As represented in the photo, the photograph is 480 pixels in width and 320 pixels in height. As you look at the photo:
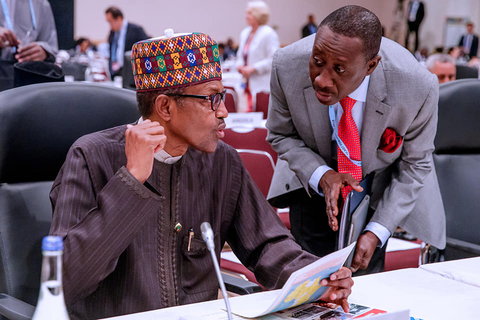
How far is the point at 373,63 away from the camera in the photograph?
2.01m

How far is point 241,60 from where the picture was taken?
759cm

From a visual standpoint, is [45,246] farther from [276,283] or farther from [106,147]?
[276,283]

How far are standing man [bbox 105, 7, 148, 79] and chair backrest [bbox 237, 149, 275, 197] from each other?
5283 mm

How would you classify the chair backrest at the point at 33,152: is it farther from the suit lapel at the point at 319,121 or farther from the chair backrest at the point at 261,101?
the chair backrest at the point at 261,101

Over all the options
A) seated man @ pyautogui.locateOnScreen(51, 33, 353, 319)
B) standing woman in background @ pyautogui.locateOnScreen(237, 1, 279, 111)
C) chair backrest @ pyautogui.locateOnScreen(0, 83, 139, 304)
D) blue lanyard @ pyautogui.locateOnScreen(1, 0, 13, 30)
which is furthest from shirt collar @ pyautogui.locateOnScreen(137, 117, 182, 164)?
standing woman in background @ pyautogui.locateOnScreen(237, 1, 279, 111)

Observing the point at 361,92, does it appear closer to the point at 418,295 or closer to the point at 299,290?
the point at 418,295

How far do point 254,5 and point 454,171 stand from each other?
15.6ft

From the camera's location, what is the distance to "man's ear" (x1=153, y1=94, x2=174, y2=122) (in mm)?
1687

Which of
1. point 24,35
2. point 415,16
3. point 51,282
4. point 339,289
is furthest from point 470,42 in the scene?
point 51,282

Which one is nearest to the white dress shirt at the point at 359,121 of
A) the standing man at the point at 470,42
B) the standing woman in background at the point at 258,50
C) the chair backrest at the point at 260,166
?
the chair backrest at the point at 260,166

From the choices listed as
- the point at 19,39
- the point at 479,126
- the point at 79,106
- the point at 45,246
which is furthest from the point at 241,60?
the point at 45,246

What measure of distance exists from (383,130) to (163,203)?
83cm

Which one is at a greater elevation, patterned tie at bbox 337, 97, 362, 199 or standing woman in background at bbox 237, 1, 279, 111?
patterned tie at bbox 337, 97, 362, 199

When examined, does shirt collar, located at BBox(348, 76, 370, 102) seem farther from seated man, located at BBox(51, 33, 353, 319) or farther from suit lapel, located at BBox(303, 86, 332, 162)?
seated man, located at BBox(51, 33, 353, 319)
